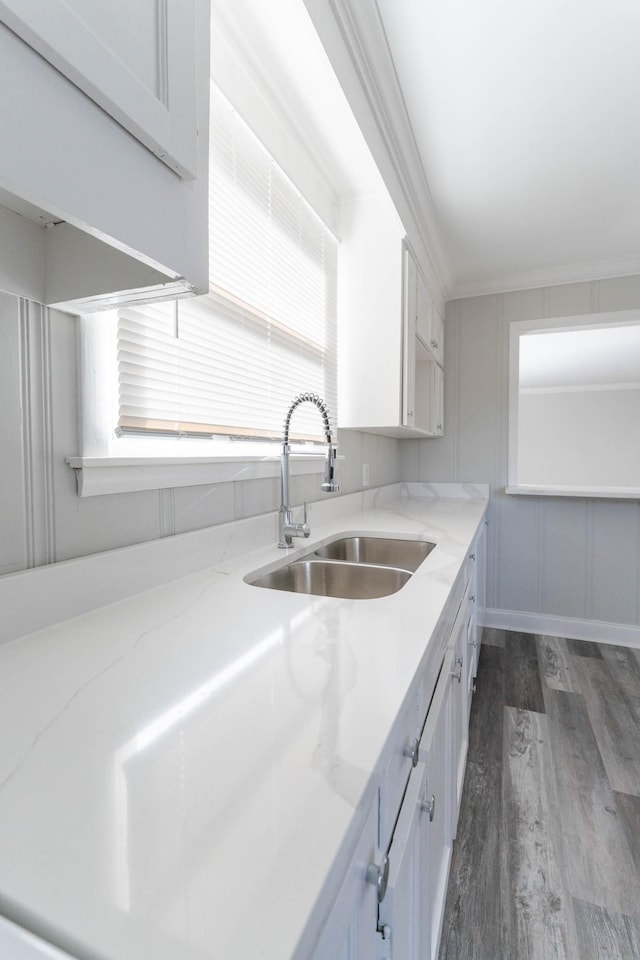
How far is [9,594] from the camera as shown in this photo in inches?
27.7

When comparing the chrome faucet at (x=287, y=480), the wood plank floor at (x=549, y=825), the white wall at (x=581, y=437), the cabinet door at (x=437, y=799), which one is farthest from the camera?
the white wall at (x=581, y=437)

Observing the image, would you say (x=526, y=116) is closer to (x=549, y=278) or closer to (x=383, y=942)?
(x=549, y=278)

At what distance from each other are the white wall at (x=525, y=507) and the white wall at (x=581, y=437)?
4030 mm

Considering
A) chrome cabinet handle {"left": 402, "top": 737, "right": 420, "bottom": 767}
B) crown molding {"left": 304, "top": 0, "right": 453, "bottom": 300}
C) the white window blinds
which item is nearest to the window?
crown molding {"left": 304, "top": 0, "right": 453, "bottom": 300}

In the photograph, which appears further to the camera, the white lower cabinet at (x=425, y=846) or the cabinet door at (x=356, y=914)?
the white lower cabinet at (x=425, y=846)

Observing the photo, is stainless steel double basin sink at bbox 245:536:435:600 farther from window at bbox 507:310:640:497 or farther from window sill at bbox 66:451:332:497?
window at bbox 507:310:640:497

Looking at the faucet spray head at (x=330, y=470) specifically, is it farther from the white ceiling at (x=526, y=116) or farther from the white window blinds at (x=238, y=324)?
the white ceiling at (x=526, y=116)

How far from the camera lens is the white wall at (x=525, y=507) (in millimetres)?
2922

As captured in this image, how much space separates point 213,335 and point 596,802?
1993 mm

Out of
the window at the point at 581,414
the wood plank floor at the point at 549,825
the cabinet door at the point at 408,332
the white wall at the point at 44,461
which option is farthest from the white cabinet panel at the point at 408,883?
the window at the point at 581,414

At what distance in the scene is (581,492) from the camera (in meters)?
2.94

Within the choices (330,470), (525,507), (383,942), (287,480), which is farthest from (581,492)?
(383,942)

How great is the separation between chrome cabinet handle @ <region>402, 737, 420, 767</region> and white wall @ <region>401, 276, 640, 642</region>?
264 centimetres

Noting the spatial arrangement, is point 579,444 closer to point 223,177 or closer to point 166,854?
point 223,177
